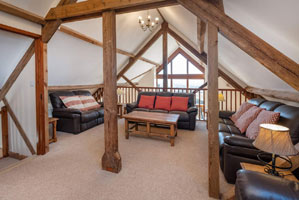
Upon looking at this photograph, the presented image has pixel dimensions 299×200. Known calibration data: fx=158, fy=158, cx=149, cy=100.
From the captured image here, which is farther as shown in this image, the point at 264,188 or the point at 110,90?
the point at 110,90

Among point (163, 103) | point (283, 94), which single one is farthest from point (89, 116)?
point (283, 94)

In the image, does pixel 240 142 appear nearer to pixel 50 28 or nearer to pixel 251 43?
pixel 251 43

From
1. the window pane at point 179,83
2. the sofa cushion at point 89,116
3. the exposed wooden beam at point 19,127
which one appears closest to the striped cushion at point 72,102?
the sofa cushion at point 89,116

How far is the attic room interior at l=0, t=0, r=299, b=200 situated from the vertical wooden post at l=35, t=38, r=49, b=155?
0.7 inches

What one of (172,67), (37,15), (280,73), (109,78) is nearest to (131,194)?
(109,78)

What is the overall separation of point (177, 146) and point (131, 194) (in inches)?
60.8

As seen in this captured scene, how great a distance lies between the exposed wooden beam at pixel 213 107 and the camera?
1.71m

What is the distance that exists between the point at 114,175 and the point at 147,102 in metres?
2.88

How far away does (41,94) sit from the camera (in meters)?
2.73

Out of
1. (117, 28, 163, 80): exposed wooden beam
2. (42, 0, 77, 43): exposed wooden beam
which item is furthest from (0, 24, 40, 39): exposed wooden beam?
(117, 28, 163, 80): exposed wooden beam

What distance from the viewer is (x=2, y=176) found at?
215cm

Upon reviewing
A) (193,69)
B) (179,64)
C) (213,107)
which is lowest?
(213,107)

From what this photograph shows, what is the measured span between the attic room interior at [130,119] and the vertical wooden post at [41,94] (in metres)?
0.02

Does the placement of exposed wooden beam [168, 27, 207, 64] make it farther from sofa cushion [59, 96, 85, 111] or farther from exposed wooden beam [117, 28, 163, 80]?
sofa cushion [59, 96, 85, 111]
